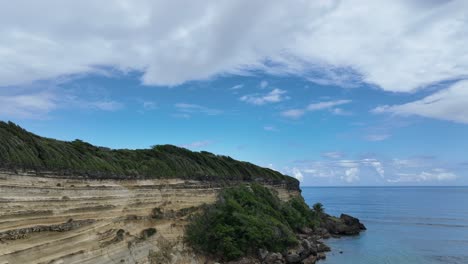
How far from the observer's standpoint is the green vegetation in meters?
32.2

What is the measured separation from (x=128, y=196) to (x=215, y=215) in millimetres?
8724

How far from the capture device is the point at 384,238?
51219mm

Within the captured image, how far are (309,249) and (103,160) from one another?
2129 cm

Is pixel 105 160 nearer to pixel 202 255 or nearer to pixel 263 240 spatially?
pixel 202 255

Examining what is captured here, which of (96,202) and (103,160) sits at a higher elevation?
(103,160)

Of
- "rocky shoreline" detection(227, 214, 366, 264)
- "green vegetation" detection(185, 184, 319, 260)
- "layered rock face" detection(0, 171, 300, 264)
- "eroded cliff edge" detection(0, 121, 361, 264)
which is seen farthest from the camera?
"rocky shoreline" detection(227, 214, 366, 264)

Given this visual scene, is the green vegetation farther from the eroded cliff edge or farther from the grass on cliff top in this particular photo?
the grass on cliff top

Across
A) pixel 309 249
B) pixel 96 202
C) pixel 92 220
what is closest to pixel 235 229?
pixel 309 249

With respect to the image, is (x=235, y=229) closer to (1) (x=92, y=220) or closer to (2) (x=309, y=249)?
(2) (x=309, y=249)

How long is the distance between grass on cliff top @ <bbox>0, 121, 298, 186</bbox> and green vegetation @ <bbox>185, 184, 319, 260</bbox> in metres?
4.54

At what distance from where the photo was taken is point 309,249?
37969 mm

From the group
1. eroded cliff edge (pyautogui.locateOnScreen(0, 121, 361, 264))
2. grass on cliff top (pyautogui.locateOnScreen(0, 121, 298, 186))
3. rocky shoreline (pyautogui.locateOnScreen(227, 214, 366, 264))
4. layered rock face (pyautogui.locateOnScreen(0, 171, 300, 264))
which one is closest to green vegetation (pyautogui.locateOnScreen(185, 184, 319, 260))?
rocky shoreline (pyautogui.locateOnScreen(227, 214, 366, 264))

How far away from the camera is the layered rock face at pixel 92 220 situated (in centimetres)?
1981

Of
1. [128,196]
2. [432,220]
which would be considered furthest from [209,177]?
[432,220]
